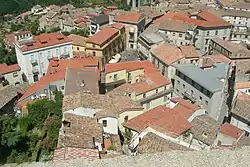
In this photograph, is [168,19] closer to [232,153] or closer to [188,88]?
[188,88]

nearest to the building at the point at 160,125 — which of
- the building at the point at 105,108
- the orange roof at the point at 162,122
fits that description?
the orange roof at the point at 162,122

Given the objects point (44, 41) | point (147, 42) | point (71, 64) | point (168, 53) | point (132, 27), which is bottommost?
point (71, 64)

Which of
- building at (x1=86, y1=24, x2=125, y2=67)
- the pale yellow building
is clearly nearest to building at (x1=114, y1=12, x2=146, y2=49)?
building at (x1=86, y1=24, x2=125, y2=67)

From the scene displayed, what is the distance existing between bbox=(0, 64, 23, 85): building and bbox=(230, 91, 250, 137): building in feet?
54.3

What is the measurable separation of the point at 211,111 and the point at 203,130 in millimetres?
4047

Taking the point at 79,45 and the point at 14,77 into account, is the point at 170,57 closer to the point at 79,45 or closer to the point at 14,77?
the point at 79,45

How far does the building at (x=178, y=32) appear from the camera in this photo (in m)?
31.3

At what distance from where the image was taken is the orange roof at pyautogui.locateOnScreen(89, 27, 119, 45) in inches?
1094

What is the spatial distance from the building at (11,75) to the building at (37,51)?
0.46 m

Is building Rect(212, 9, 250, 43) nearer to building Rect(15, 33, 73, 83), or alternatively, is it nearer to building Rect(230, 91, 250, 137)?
building Rect(230, 91, 250, 137)

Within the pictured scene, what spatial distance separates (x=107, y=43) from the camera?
93.3 feet

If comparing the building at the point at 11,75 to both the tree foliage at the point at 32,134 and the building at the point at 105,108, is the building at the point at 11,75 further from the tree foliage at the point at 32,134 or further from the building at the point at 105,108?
the building at the point at 105,108

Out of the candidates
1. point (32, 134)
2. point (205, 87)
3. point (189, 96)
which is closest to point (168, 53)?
point (189, 96)

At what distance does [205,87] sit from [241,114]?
267cm
